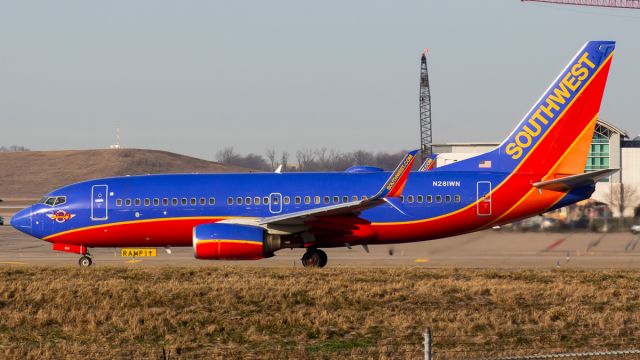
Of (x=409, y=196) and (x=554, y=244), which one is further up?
(x=409, y=196)

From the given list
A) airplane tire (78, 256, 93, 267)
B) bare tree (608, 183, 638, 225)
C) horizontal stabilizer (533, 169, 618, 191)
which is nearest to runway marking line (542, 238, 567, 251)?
horizontal stabilizer (533, 169, 618, 191)

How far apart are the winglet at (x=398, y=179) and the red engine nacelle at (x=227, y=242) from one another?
4292 millimetres

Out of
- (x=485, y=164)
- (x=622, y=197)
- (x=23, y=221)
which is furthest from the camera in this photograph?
(x=622, y=197)

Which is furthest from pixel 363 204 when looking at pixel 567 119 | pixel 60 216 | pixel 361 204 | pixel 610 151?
pixel 610 151

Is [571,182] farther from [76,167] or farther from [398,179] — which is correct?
[76,167]

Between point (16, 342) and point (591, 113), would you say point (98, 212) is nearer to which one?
point (16, 342)

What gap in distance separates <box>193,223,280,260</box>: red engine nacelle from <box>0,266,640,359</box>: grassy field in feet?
8.47

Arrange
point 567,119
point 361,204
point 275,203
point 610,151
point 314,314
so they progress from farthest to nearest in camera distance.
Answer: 1. point 610,151
2. point 275,203
3. point 567,119
4. point 361,204
5. point 314,314

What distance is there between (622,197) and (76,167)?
124 metres

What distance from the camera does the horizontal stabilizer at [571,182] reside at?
29797 mm

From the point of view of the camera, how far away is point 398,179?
2936 centimetres

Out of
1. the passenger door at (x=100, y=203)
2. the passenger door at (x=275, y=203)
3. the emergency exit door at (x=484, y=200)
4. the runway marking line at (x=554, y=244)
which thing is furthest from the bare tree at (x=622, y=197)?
the passenger door at (x=100, y=203)

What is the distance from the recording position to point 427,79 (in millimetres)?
123625

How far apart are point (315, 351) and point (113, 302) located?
23.7 ft
